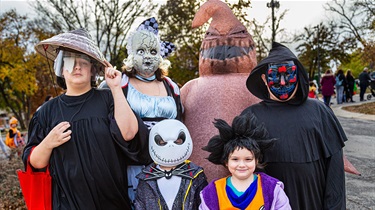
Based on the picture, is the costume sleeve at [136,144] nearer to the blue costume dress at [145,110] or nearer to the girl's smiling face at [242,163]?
the blue costume dress at [145,110]

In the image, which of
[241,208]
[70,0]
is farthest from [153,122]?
[70,0]

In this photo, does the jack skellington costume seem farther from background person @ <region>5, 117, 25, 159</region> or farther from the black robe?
background person @ <region>5, 117, 25, 159</region>

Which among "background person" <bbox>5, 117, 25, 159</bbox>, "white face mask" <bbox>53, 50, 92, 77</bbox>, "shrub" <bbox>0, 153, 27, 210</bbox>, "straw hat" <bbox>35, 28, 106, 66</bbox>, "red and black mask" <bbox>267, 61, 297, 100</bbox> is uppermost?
"straw hat" <bbox>35, 28, 106, 66</bbox>

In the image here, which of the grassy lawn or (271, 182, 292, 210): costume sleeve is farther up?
(271, 182, 292, 210): costume sleeve

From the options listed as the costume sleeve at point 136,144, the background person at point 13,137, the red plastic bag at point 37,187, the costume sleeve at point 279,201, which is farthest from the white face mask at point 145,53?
the background person at point 13,137

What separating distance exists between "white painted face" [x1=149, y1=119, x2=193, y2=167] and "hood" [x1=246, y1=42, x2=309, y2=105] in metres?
0.62

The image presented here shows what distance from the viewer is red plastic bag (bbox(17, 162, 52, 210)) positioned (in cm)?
244

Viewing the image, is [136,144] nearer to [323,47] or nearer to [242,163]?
[242,163]

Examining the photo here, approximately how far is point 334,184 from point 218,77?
130 cm

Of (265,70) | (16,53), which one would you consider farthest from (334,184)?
(16,53)

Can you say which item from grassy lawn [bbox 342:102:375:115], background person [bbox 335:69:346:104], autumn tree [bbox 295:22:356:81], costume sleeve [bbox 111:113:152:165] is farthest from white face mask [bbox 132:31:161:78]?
autumn tree [bbox 295:22:356:81]

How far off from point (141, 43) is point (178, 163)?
38.2 inches

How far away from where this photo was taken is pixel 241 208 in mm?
2145

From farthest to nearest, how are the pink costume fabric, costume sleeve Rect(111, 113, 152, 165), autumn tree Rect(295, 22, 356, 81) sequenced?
autumn tree Rect(295, 22, 356, 81)
the pink costume fabric
costume sleeve Rect(111, 113, 152, 165)
